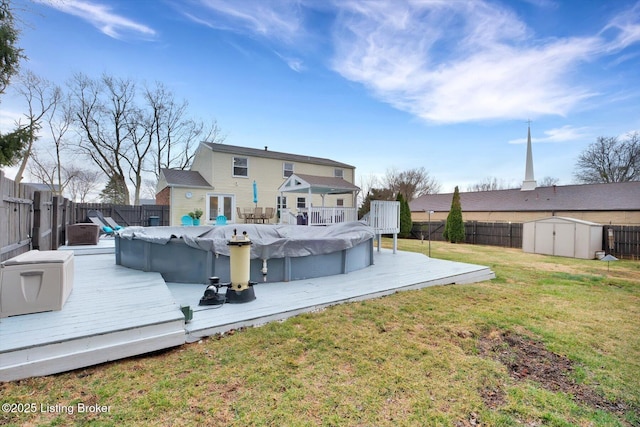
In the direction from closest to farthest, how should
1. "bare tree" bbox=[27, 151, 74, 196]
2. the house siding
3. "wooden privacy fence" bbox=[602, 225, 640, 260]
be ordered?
1. "wooden privacy fence" bbox=[602, 225, 640, 260]
2. the house siding
3. "bare tree" bbox=[27, 151, 74, 196]

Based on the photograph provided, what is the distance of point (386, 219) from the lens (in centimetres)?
807

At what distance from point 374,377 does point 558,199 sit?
21.9 metres

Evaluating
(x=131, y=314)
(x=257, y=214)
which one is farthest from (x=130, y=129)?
(x=131, y=314)

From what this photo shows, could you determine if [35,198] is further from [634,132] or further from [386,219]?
[634,132]

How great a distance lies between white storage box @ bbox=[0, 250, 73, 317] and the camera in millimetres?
2619

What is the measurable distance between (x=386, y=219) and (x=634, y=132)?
25.1 meters

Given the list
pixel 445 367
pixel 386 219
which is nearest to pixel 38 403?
pixel 445 367

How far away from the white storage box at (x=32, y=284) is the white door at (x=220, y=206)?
12741mm

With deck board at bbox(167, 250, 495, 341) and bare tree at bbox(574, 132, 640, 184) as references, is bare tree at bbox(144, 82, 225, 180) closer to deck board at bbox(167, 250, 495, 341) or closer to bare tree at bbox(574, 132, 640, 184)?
deck board at bbox(167, 250, 495, 341)

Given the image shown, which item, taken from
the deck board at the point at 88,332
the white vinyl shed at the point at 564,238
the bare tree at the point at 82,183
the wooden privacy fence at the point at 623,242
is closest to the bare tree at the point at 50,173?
the bare tree at the point at 82,183

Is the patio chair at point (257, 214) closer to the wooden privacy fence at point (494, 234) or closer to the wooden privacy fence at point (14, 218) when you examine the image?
the wooden privacy fence at point (494, 234)

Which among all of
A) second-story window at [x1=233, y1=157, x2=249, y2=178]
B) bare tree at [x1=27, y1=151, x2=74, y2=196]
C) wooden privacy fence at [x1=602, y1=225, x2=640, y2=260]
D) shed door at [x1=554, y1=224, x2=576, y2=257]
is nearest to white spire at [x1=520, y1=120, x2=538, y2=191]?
wooden privacy fence at [x1=602, y1=225, x2=640, y2=260]

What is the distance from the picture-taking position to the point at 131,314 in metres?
2.81

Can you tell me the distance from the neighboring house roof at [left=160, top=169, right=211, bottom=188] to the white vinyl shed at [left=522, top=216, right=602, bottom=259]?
15.9m
